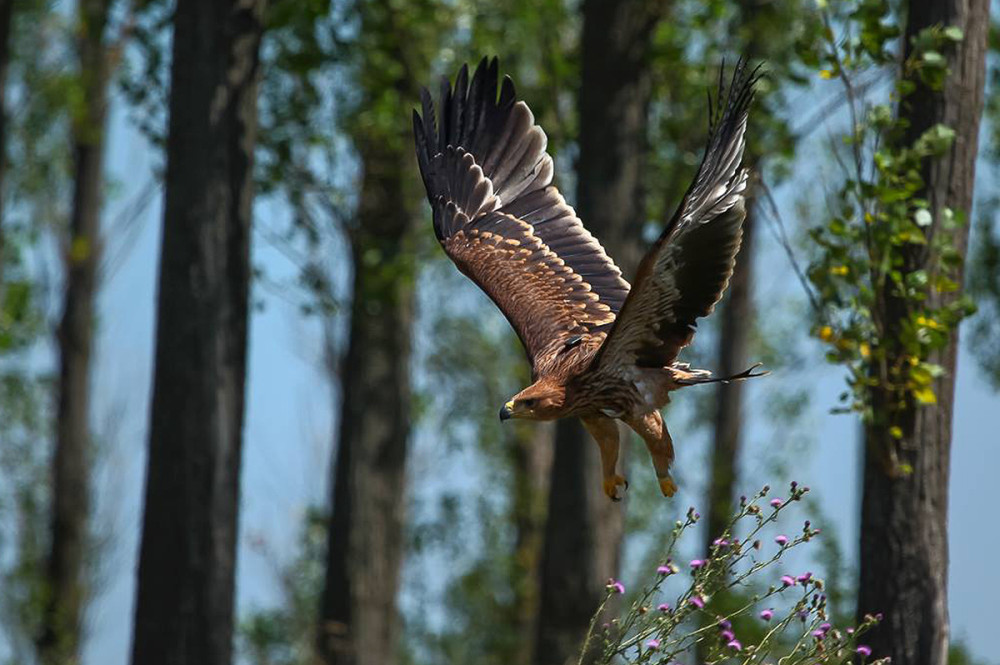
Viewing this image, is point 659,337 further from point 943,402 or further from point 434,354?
point 434,354

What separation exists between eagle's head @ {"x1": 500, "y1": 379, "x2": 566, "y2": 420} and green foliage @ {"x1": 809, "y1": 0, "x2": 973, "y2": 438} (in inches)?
62.3

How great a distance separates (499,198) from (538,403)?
230 cm

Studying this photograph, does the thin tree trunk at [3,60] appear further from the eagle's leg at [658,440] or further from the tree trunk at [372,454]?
the eagle's leg at [658,440]

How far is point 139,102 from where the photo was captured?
13125mm

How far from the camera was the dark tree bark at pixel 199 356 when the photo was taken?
9336mm

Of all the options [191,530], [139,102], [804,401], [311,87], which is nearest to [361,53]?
[311,87]

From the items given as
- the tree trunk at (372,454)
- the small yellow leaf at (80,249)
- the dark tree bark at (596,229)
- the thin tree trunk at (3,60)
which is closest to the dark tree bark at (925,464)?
the dark tree bark at (596,229)

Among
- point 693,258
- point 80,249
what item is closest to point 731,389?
point 80,249

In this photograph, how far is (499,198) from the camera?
9.42 m

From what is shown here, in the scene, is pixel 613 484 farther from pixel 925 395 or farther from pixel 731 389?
pixel 731 389

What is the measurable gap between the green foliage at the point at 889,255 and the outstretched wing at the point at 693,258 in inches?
52.6

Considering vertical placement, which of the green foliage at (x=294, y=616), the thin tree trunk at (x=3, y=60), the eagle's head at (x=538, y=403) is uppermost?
the thin tree trunk at (x=3, y=60)

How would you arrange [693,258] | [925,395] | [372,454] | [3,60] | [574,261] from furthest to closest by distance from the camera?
[3,60] → [372,454] → [574,261] → [925,395] → [693,258]

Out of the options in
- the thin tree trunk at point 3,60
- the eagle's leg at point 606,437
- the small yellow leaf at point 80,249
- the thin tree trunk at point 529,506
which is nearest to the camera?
the eagle's leg at point 606,437
